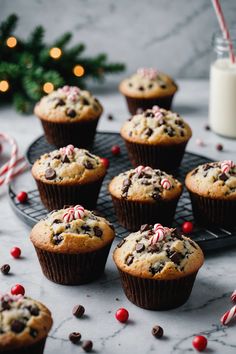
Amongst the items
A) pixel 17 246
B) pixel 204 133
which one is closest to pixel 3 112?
pixel 204 133

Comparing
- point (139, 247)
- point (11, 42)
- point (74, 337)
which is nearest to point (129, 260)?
point (139, 247)

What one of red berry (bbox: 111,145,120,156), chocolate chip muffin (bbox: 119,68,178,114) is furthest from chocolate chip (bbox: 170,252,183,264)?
chocolate chip muffin (bbox: 119,68,178,114)

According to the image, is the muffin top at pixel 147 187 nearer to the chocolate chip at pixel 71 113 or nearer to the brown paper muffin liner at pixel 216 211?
the brown paper muffin liner at pixel 216 211

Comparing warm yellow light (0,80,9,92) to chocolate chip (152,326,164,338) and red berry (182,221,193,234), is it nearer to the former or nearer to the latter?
red berry (182,221,193,234)

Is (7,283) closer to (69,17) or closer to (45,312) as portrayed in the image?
A: (45,312)

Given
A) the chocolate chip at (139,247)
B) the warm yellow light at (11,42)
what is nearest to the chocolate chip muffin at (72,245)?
the chocolate chip at (139,247)

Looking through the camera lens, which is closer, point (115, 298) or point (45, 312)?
point (45, 312)
